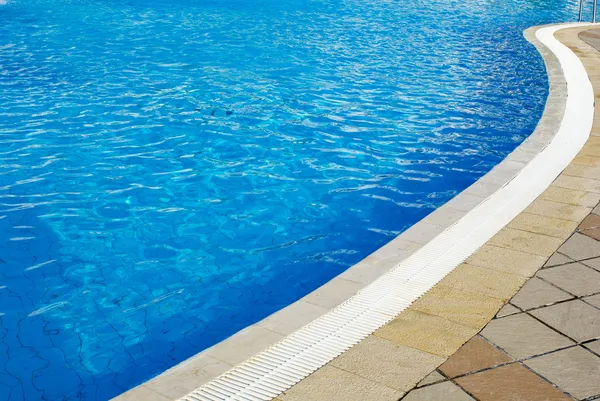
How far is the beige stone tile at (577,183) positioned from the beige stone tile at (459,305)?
6.49ft

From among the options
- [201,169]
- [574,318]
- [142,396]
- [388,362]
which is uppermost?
[574,318]

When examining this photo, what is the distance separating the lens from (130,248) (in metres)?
5.07

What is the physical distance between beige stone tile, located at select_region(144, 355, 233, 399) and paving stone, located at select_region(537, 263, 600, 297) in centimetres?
178

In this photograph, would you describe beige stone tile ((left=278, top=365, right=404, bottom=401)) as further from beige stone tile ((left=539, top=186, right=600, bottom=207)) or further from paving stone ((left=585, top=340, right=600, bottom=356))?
beige stone tile ((left=539, top=186, right=600, bottom=207))

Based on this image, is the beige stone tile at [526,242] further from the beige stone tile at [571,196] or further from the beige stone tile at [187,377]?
the beige stone tile at [187,377]

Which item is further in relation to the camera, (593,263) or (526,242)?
(526,242)

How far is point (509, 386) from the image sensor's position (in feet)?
8.98

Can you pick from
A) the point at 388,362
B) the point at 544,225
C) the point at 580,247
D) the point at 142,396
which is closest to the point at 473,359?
the point at 388,362

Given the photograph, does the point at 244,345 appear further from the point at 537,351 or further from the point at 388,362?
the point at 537,351

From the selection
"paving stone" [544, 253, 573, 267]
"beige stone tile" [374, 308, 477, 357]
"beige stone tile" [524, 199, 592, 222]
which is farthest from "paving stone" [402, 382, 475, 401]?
"beige stone tile" [524, 199, 592, 222]

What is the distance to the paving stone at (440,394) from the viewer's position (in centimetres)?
267

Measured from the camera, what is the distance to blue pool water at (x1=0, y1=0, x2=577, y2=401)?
13.8ft

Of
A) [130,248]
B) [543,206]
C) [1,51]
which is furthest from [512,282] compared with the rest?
[1,51]

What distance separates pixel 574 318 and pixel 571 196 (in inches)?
72.7
